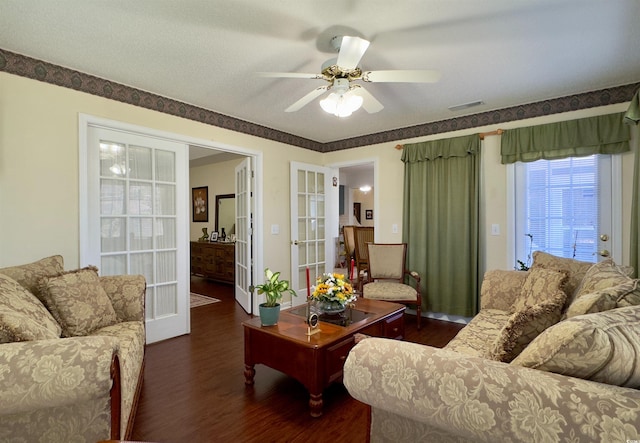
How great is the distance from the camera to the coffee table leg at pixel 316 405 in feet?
6.63

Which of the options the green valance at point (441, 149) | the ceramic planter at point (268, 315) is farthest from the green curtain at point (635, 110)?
the ceramic planter at point (268, 315)

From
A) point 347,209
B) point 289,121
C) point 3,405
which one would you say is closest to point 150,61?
point 289,121

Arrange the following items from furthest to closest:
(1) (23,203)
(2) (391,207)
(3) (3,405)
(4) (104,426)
Result: (2) (391,207) < (1) (23,203) < (4) (104,426) < (3) (3,405)

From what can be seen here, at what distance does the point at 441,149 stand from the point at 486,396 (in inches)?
136

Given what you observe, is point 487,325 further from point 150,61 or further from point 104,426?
point 150,61

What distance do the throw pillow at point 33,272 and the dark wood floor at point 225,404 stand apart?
3.32 ft

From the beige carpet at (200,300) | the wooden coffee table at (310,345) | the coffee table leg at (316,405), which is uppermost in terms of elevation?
the wooden coffee table at (310,345)

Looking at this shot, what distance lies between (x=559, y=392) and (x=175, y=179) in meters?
3.49

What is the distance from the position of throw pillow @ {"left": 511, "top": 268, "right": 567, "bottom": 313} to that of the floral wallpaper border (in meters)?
1.91

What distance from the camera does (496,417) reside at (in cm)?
92

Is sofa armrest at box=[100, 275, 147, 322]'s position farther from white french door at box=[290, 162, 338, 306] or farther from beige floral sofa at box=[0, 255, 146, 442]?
white french door at box=[290, 162, 338, 306]

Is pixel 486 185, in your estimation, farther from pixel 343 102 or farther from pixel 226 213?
pixel 226 213

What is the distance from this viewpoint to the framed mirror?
6.56m

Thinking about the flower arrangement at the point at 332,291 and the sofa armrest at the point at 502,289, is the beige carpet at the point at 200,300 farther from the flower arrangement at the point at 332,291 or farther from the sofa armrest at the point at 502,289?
the sofa armrest at the point at 502,289
